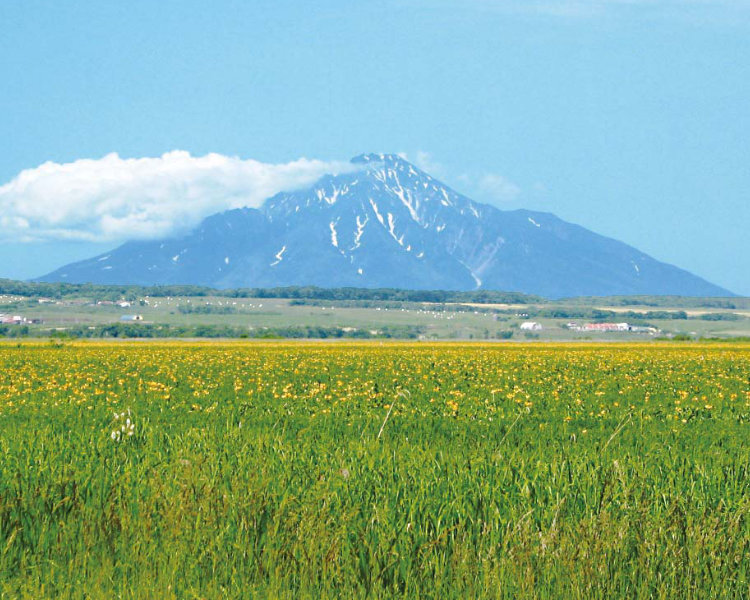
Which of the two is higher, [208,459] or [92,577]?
[208,459]

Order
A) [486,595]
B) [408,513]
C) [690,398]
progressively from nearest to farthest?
[486,595]
[408,513]
[690,398]

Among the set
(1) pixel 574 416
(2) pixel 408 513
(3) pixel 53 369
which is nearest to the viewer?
(2) pixel 408 513

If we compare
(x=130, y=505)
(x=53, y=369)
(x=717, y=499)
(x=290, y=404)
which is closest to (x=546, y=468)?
(x=717, y=499)

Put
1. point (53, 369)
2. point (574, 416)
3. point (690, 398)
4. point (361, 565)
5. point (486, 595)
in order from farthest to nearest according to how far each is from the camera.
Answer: point (53, 369), point (690, 398), point (574, 416), point (361, 565), point (486, 595)

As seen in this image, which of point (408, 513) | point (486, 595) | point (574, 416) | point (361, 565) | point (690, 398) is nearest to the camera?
point (486, 595)

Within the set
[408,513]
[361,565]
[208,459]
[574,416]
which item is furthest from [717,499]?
[574,416]

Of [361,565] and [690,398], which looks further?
[690,398]

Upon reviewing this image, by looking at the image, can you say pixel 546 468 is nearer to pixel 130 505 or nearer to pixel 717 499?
pixel 717 499

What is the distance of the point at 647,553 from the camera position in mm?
5508

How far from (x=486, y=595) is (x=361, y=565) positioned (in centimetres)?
89

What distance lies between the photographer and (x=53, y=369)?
30.8m

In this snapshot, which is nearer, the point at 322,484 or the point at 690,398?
the point at 322,484

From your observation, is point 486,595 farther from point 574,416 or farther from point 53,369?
point 53,369

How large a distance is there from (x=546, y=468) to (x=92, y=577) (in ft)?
13.7
